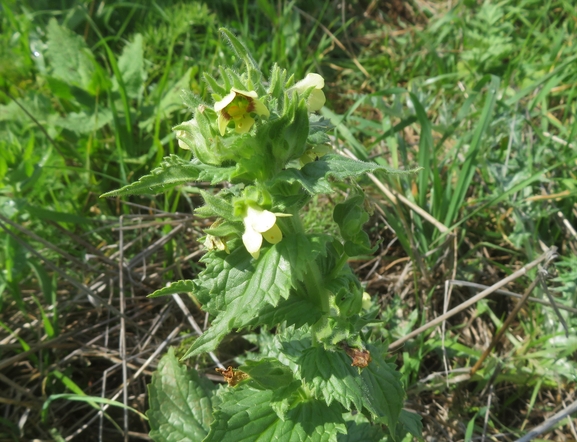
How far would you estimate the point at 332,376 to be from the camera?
149 cm

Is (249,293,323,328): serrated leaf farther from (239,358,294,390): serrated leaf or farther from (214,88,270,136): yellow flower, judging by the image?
(214,88,270,136): yellow flower

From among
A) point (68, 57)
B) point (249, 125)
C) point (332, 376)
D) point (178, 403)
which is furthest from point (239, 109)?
point (68, 57)

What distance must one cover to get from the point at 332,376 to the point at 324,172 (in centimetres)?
60

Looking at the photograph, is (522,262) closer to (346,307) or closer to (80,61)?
(346,307)

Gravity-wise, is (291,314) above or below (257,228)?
below

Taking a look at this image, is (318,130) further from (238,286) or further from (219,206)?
(238,286)

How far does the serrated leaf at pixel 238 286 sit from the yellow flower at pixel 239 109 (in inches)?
13.6

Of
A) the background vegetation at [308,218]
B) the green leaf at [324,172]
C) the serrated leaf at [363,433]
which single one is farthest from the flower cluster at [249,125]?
the background vegetation at [308,218]

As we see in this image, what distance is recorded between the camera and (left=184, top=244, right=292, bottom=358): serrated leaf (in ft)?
4.30

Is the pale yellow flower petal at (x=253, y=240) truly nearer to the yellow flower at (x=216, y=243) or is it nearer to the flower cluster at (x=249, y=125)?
the flower cluster at (x=249, y=125)

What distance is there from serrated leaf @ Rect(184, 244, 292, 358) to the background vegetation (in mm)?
857

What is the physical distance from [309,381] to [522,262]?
1.67m

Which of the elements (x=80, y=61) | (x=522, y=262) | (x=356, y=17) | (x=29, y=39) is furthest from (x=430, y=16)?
(x=29, y=39)

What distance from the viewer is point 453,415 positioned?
2.31m
